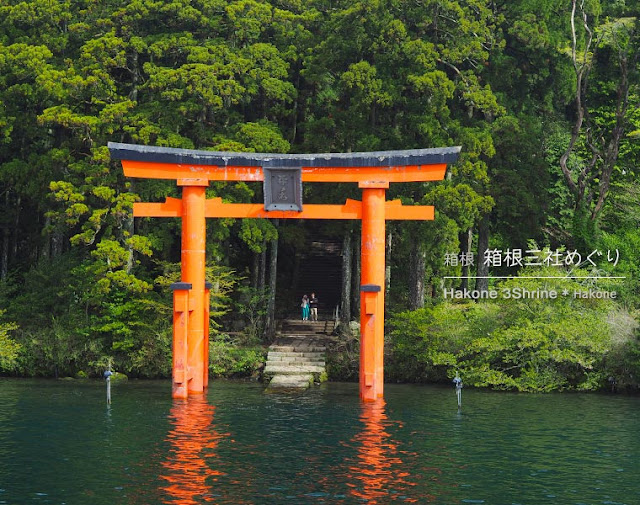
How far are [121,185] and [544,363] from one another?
16902 millimetres

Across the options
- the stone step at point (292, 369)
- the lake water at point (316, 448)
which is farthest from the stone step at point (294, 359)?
the lake water at point (316, 448)

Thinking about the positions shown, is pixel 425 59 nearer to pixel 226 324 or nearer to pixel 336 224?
pixel 336 224

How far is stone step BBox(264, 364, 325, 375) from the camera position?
37000 mm

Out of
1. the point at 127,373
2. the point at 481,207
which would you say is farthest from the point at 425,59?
the point at 127,373

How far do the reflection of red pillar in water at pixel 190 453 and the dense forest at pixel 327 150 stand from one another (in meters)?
8.91

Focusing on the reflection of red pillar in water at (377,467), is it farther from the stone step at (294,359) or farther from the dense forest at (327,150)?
the stone step at (294,359)

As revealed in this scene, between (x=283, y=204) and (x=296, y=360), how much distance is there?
7.84 m

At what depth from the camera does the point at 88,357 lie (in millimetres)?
39094

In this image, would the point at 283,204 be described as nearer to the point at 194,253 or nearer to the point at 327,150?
the point at 194,253

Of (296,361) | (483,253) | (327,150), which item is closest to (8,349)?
(296,361)

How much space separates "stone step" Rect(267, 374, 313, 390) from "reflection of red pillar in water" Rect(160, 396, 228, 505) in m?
4.28

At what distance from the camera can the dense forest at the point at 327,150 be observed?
3744 centimetres

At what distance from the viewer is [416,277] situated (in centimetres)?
4081

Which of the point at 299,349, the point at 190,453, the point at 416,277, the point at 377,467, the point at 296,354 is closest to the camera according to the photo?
the point at 377,467
